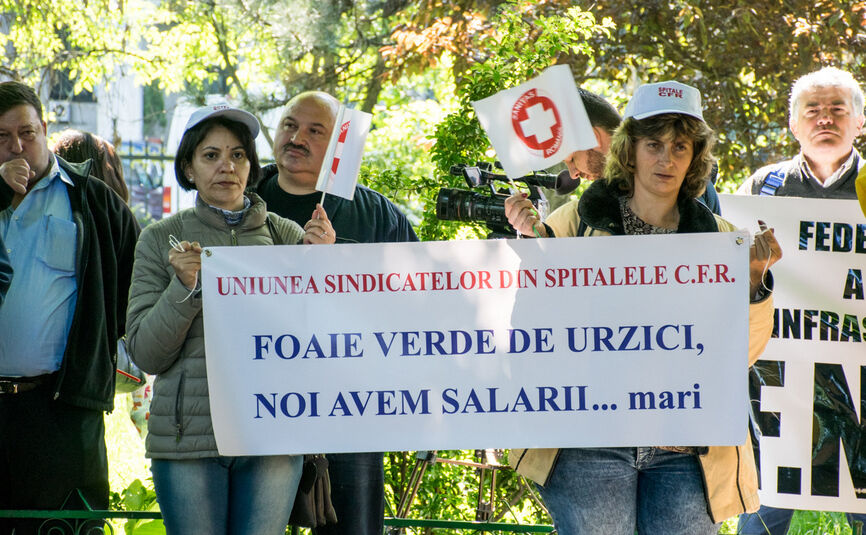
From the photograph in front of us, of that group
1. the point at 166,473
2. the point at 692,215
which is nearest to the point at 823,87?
the point at 692,215

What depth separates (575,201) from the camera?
3398 mm

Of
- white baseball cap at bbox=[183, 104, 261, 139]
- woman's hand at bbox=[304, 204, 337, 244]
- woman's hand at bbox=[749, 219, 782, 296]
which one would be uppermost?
white baseball cap at bbox=[183, 104, 261, 139]

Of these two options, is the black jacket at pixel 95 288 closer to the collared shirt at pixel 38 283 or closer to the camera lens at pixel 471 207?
the collared shirt at pixel 38 283

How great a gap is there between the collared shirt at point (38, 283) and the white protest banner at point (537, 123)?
1841 millimetres

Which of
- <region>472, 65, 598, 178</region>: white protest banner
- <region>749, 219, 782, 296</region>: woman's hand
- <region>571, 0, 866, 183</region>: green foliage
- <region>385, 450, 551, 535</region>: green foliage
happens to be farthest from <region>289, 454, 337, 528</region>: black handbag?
<region>571, 0, 866, 183</region>: green foliage

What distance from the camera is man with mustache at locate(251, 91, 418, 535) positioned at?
3.92m

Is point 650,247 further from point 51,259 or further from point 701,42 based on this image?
point 701,42

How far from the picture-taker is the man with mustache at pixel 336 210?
3.92 meters

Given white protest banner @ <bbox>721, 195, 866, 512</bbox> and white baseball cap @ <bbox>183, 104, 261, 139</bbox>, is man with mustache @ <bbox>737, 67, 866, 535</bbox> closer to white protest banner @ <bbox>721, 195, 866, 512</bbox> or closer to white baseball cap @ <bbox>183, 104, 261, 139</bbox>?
white protest banner @ <bbox>721, 195, 866, 512</bbox>

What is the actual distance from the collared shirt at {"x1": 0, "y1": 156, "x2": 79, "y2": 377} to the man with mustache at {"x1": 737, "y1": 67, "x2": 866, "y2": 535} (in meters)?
3.00

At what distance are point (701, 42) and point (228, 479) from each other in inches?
212

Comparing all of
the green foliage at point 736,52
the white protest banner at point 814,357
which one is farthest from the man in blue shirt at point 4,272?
the green foliage at point 736,52

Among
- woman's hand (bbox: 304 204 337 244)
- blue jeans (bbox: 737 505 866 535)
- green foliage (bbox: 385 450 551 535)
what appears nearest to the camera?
woman's hand (bbox: 304 204 337 244)

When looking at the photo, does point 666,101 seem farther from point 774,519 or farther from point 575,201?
point 774,519
